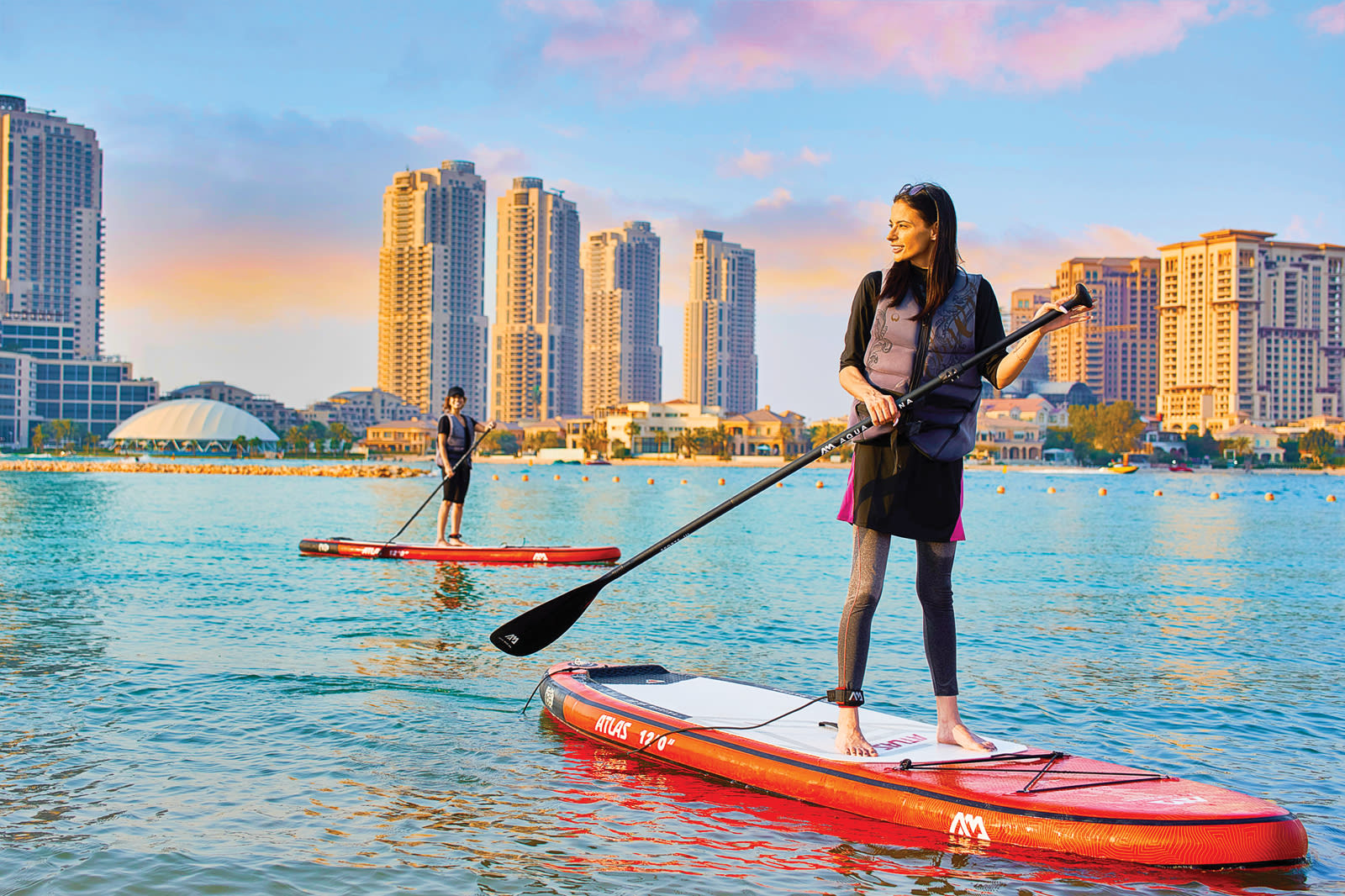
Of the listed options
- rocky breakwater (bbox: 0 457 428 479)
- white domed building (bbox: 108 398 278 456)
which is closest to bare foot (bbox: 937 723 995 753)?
A: rocky breakwater (bbox: 0 457 428 479)

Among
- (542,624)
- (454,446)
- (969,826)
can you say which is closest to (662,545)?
(542,624)

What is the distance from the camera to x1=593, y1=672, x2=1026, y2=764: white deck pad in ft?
19.2

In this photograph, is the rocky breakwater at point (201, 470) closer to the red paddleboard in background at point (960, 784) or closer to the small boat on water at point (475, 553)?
the small boat on water at point (475, 553)

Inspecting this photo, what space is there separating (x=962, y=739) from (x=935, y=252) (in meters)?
2.71

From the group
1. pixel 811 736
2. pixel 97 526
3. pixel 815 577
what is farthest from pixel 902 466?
pixel 97 526

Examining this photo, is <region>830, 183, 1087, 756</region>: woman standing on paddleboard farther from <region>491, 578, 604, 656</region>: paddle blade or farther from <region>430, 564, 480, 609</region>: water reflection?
<region>430, 564, 480, 609</region>: water reflection

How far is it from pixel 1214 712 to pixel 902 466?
540 centimetres

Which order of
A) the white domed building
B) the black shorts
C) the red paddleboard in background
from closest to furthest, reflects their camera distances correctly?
1. the red paddleboard in background
2. the black shorts
3. the white domed building

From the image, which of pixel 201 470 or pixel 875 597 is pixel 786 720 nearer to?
pixel 875 597

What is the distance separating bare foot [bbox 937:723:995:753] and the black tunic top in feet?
3.82

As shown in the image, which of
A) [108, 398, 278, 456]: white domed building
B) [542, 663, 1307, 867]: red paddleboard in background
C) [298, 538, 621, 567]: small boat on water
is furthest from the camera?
[108, 398, 278, 456]: white domed building

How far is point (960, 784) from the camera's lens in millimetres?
5383

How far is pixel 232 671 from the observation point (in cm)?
966

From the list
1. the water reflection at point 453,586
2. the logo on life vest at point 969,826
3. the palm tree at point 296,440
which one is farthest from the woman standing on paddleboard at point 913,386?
the palm tree at point 296,440
